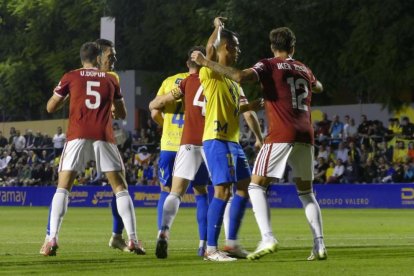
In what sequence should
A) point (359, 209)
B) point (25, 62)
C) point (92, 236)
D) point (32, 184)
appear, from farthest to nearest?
point (25, 62) < point (32, 184) < point (359, 209) < point (92, 236)

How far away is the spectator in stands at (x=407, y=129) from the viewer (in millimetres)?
33188

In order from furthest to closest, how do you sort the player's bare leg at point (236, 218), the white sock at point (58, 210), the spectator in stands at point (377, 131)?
the spectator in stands at point (377, 131) < the white sock at point (58, 210) < the player's bare leg at point (236, 218)

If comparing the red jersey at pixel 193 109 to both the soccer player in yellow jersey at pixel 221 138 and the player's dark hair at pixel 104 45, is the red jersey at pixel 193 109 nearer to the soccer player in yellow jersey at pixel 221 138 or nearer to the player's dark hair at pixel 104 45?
the soccer player in yellow jersey at pixel 221 138

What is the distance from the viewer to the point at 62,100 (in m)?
12.5

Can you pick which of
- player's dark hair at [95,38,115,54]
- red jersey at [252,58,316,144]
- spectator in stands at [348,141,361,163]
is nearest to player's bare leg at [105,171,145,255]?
player's dark hair at [95,38,115,54]

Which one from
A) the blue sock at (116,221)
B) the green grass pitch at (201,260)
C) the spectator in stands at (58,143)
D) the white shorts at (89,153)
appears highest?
the spectator in stands at (58,143)

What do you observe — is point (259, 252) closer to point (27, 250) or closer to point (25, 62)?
point (27, 250)

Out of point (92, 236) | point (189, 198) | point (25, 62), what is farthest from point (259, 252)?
point (25, 62)

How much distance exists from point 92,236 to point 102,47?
520cm

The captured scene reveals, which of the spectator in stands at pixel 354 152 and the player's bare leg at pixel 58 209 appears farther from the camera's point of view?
the spectator in stands at pixel 354 152

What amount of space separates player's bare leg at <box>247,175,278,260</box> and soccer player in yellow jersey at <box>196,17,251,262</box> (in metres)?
0.29

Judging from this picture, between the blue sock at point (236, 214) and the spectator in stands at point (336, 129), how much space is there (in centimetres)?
2354

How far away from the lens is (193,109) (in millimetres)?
12141

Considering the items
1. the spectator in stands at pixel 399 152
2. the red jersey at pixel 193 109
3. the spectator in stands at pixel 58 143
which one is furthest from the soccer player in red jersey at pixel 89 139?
the spectator in stands at pixel 58 143
